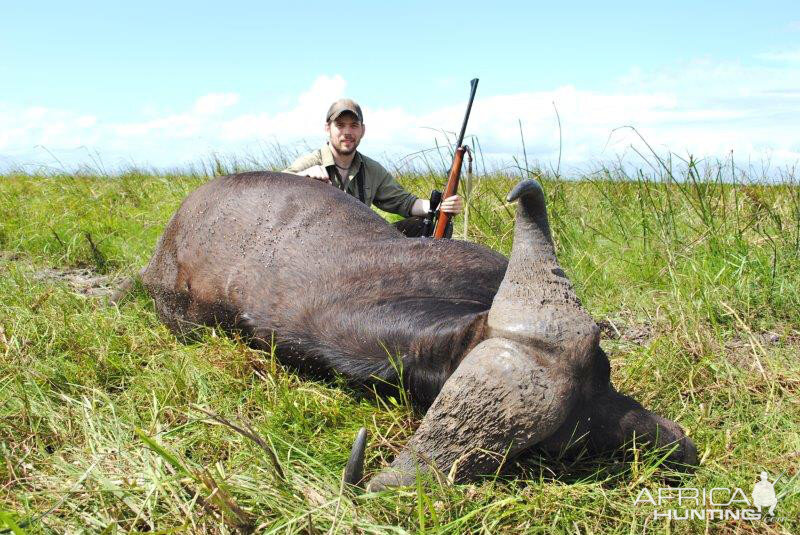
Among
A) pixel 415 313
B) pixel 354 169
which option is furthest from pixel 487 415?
pixel 354 169

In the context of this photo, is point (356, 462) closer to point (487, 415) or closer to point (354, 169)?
point (487, 415)

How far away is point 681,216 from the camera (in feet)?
19.7

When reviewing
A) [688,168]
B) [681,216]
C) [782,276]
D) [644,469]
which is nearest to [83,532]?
[644,469]

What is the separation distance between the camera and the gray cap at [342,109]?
16.9 feet

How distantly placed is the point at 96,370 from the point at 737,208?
175 inches

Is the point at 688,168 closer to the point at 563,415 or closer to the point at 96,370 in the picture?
the point at 563,415

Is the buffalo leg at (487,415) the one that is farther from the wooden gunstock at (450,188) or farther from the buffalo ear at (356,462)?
the wooden gunstock at (450,188)

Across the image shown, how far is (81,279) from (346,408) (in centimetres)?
356

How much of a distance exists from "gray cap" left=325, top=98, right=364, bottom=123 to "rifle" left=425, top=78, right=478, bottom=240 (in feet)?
2.50

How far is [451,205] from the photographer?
4.81m

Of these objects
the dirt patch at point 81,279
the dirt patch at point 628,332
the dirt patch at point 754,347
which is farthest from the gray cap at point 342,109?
the dirt patch at point 754,347

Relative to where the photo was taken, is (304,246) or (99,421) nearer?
(99,421)

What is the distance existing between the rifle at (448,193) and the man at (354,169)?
75mm

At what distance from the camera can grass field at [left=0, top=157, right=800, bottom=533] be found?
238 cm
